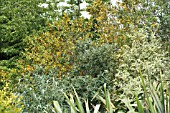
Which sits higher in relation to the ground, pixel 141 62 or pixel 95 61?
pixel 141 62

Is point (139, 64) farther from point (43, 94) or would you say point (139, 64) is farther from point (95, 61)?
point (43, 94)

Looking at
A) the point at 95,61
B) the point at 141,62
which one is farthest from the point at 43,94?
the point at 141,62

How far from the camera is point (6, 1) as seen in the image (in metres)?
14.0

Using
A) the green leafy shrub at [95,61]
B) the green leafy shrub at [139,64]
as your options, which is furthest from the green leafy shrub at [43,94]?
the green leafy shrub at [95,61]

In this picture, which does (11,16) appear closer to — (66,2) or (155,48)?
(66,2)

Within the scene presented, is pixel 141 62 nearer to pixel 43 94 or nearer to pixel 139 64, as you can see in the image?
pixel 139 64

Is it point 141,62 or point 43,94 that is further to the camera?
point 141,62

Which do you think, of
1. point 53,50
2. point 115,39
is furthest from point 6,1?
point 115,39

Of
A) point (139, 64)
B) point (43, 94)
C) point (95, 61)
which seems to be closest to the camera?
point (43, 94)

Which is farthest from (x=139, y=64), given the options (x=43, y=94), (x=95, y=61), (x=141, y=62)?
(x=43, y=94)

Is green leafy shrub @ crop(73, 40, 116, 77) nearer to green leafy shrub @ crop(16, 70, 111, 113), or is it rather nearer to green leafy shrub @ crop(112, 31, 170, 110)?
green leafy shrub @ crop(112, 31, 170, 110)

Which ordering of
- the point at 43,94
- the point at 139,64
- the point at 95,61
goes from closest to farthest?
the point at 43,94, the point at 139,64, the point at 95,61

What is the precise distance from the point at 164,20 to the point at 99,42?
3000 mm

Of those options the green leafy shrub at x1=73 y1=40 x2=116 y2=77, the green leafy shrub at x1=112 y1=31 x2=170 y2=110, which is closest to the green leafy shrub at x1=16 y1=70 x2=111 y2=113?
the green leafy shrub at x1=112 y1=31 x2=170 y2=110
